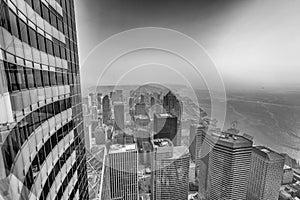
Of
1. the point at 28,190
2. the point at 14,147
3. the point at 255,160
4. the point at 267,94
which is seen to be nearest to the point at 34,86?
the point at 14,147

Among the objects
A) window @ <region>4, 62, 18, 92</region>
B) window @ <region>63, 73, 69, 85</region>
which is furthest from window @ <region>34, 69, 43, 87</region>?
window @ <region>63, 73, 69, 85</region>

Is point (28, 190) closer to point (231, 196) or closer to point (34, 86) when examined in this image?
point (34, 86)

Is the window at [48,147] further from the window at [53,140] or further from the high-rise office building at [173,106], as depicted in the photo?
the high-rise office building at [173,106]

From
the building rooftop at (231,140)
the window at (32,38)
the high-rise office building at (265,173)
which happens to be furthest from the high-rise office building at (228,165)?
the window at (32,38)

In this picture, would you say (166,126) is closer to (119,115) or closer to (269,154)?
(119,115)

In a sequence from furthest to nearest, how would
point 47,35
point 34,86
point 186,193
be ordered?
point 186,193
point 47,35
point 34,86

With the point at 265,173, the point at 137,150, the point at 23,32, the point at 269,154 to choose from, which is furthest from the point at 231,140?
the point at 23,32
